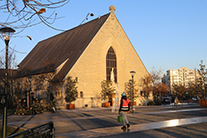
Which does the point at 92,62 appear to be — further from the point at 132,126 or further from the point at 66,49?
the point at 132,126

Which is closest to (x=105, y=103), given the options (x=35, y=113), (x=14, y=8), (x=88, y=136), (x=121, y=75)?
(x=121, y=75)

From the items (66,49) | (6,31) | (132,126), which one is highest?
(66,49)

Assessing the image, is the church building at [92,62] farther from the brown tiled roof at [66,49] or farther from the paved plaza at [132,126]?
the paved plaza at [132,126]

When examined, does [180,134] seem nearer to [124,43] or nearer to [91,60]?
[91,60]

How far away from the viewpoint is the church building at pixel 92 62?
3878 cm

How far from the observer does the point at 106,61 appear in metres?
43.2

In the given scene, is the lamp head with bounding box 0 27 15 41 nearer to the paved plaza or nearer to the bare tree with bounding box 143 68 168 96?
the paved plaza

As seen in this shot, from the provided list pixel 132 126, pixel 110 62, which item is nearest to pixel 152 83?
pixel 110 62

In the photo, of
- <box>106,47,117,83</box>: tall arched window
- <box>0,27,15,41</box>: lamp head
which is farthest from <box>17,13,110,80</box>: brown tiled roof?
<box>0,27,15,41</box>: lamp head

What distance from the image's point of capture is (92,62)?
4094 centimetres

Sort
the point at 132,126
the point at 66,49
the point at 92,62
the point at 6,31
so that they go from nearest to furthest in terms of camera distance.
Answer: the point at 6,31, the point at 132,126, the point at 92,62, the point at 66,49

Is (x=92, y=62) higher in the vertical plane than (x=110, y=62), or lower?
lower

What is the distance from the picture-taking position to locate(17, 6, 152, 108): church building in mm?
38781

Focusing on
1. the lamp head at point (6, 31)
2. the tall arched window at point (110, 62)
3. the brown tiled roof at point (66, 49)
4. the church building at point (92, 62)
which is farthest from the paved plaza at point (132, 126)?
the tall arched window at point (110, 62)
